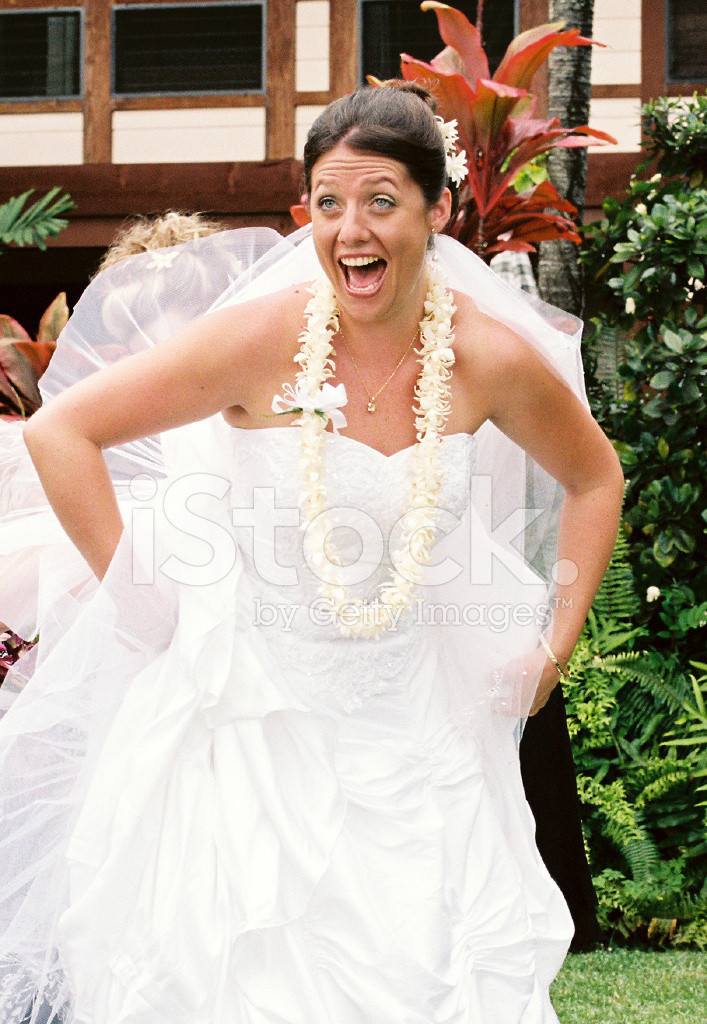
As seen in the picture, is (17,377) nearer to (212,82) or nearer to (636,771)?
(636,771)

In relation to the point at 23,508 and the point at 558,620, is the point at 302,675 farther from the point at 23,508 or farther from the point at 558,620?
the point at 23,508

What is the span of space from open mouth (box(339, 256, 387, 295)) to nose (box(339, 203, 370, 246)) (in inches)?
1.4

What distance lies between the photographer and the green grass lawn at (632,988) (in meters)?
3.63

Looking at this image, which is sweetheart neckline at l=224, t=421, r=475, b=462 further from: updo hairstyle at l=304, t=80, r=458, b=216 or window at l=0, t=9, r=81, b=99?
window at l=0, t=9, r=81, b=99

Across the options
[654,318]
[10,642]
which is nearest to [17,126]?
[654,318]

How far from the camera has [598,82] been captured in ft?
24.5

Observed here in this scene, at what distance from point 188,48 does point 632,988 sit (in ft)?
21.9

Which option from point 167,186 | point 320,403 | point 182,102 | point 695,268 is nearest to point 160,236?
point 320,403

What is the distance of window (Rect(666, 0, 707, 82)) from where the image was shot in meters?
7.48

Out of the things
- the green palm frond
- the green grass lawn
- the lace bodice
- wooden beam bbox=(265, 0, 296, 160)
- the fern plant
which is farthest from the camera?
wooden beam bbox=(265, 0, 296, 160)

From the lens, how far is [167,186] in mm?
7781

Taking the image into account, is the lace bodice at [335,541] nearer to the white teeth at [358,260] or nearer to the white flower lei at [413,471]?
the white flower lei at [413,471]

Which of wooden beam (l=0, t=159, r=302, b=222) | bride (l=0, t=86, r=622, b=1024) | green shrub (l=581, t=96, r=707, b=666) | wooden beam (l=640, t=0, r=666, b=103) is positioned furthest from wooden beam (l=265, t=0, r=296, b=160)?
bride (l=0, t=86, r=622, b=1024)

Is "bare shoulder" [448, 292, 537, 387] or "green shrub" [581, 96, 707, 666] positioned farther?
"green shrub" [581, 96, 707, 666]
